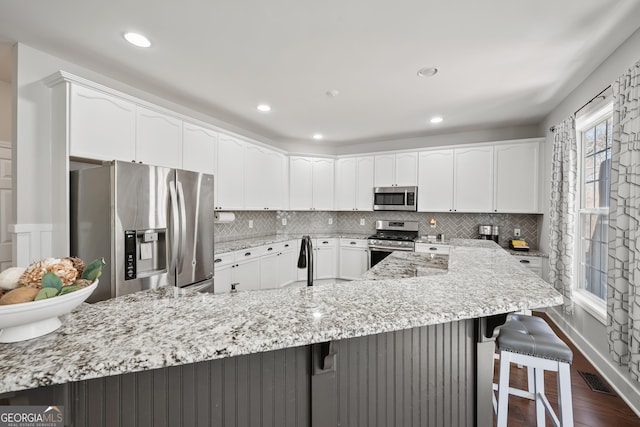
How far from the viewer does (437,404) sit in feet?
3.74

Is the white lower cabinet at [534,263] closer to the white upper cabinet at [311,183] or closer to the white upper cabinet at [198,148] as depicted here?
the white upper cabinet at [311,183]

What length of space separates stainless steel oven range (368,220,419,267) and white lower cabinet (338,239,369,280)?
137mm

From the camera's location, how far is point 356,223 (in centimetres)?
539

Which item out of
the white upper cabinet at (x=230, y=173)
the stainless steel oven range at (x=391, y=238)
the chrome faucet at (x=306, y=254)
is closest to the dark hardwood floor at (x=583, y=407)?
the chrome faucet at (x=306, y=254)

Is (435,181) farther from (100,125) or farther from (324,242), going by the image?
(100,125)

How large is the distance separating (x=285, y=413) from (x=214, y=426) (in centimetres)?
23

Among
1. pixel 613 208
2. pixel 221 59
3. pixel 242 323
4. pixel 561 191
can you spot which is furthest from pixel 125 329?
pixel 561 191

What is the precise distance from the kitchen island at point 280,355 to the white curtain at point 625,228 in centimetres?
111

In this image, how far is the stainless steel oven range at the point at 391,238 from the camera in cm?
440

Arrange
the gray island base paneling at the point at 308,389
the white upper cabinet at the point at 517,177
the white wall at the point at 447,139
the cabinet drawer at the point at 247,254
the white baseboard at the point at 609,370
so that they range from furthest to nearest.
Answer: the white wall at the point at 447,139 < the white upper cabinet at the point at 517,177 < the cabinet drawer at the point at 247,254 < the white baseboard at the point at 609,370 < the gray island base paneling at the point at 308,389

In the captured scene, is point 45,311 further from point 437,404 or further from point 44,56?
point 44,56

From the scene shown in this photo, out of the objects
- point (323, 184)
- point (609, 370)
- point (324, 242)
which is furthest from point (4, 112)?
point (609, 370)

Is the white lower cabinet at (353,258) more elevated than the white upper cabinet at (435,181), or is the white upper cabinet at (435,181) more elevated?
the white upper cabinet at (435,181)

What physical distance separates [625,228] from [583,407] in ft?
4.16
